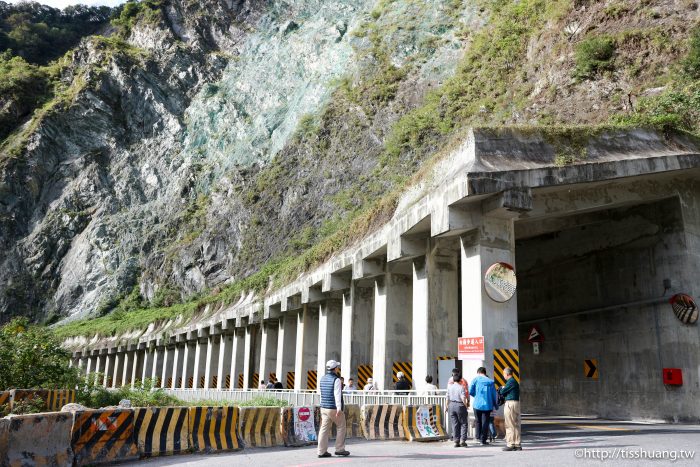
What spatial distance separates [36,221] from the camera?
61344 millimetres

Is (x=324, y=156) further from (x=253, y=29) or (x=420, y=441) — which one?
(x=420, y=441)

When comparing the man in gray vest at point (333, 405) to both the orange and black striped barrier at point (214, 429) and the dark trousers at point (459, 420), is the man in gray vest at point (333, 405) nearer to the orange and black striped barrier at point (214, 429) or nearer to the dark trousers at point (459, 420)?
the orange and black striped barrier at point (214, 429)

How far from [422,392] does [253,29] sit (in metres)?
61.2

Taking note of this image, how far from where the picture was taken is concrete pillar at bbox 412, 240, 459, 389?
52.9 ft

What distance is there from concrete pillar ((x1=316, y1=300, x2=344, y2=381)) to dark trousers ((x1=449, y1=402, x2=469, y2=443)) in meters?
11.7

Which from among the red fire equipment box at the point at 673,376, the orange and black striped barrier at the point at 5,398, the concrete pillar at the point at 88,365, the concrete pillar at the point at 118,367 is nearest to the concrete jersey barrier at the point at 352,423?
the orange and black striped barrier at the point at 5,398

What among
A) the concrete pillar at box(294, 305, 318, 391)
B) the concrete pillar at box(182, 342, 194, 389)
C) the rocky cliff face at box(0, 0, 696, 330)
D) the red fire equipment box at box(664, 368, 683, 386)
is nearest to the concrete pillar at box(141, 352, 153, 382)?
the rocky cliff face at box(0, 0, 696, 330)

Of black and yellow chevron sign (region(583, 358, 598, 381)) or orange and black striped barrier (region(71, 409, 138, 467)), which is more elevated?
black and yellow chevron sign (region(583, 358, 598, 381))

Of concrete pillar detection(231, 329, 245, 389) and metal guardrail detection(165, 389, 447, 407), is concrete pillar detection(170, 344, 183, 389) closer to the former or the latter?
concrete pillar detection(231, 329, 245, 389)

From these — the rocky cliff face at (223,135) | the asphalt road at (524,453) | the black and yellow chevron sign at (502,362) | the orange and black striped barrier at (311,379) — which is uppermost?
the rocky cliff face at (223,135)

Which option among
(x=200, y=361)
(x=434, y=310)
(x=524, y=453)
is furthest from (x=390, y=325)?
(x=200, y=361)

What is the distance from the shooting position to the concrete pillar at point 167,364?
44.2 meters

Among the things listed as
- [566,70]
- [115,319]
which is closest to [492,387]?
[566,70]

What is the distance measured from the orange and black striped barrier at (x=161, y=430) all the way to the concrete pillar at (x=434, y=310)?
7191 millimetres
